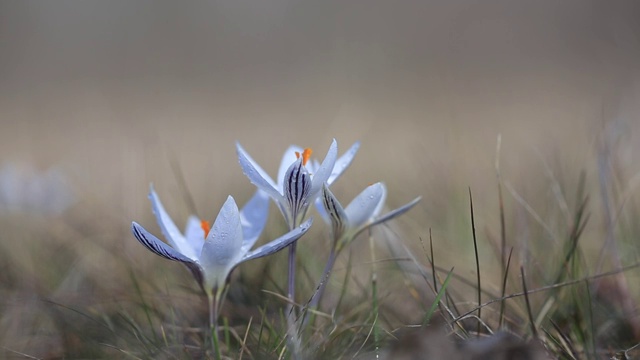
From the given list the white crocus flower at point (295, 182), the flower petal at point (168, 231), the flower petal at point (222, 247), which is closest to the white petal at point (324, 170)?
the white crocus flower at point (295, 182)

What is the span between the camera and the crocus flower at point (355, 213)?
1.16 meters

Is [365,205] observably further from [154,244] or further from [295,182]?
[154,244]

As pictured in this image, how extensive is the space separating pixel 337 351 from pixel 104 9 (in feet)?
36.2

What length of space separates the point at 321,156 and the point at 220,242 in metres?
2.65

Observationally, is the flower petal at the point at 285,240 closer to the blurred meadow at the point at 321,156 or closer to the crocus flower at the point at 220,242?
the crocus flower at the point at 220,242

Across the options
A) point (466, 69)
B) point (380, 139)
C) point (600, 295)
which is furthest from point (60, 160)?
point (466, 69)

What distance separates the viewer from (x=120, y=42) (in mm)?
10891

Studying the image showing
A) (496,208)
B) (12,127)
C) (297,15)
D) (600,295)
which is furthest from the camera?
(297,15)

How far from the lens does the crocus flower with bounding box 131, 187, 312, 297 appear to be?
3.49 feet

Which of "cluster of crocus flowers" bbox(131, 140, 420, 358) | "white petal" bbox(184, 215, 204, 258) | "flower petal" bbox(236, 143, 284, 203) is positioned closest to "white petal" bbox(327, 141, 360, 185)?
"cluster of crocus flowers" bbox(131, 140, 420, 358)

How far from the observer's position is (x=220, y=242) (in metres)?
1.09

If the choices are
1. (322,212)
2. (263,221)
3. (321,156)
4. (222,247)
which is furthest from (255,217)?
(321,156)

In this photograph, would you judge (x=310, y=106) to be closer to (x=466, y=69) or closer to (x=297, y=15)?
(x=466, y=69)

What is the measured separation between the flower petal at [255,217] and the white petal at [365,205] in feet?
0.57
